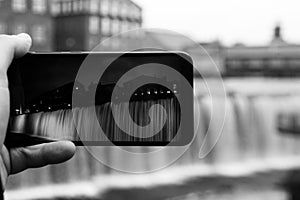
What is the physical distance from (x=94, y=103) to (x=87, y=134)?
0.07 feet

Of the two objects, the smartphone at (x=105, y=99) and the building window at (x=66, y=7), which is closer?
the smartphone at (x=105, y=99)

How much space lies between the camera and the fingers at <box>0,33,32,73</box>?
1.19 ft

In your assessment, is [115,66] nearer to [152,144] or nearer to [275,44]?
[152,144]

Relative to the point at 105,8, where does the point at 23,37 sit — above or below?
below

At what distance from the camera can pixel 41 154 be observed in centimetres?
41

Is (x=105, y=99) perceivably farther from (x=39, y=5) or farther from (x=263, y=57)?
(x=263, y=57)

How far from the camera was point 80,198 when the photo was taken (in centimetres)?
423

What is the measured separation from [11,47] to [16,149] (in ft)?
0.25

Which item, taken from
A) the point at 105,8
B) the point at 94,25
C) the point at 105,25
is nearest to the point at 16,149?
the point at 105,25

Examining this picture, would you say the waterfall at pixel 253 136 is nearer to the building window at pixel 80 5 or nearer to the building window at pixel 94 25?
the building window at pixel 80 5

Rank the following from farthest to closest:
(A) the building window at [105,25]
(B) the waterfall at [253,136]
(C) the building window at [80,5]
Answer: (B) the waterfall at [253,136] → (C) the building window at [80,5] → (A) the building window at [105,25]

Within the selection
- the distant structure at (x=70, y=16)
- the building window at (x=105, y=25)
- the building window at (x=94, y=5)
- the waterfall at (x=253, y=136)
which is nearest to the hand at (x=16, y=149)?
the distant structure at (x=70, y=16)

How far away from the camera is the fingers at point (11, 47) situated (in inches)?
14.3

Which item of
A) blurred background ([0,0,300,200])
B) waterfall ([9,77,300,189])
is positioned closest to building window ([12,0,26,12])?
blurred background ([0,0,300,200])
